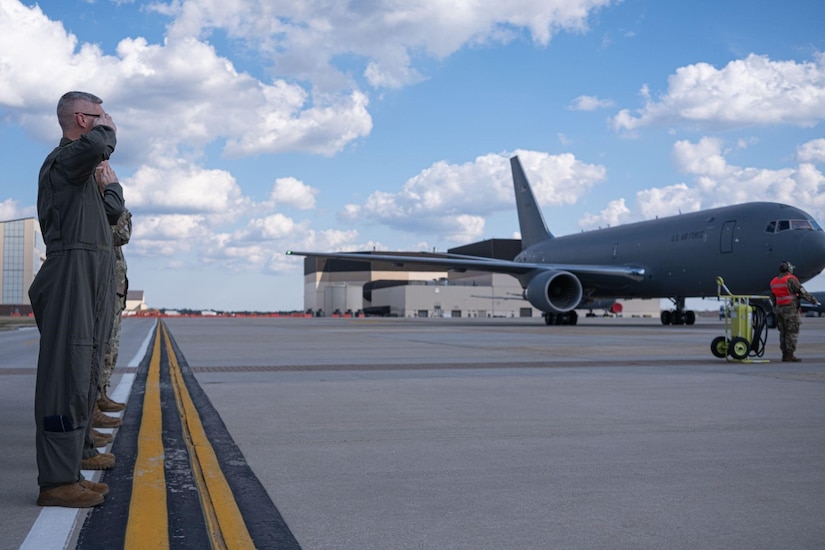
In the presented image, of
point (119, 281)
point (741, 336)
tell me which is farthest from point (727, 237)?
point (119, 281)

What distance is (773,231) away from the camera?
24844 mm

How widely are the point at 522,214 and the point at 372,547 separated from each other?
39772 millimetres

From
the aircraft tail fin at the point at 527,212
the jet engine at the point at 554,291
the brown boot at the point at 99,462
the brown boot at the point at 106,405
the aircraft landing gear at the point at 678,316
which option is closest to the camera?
the brown boot at the point at 99,462

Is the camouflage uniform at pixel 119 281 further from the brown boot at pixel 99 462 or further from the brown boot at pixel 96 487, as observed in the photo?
the brown boot at pixel 96 487

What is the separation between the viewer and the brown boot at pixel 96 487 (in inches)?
145

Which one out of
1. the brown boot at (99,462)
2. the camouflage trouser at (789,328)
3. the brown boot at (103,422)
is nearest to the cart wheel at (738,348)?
the camouflage trouser at (789,328)

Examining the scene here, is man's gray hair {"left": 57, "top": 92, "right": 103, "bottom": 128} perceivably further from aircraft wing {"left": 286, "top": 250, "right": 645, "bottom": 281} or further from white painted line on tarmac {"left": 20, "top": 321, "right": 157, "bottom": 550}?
aircraft wing {"left": 286, "top": 250, "right": 645, "bottom": 281}

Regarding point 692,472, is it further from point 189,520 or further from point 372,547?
point 189,520

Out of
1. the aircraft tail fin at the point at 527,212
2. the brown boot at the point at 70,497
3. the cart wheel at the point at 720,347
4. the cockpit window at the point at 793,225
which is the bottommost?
the brown boot at the point at 70,497

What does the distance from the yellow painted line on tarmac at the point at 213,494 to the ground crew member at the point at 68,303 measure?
19.7 inches

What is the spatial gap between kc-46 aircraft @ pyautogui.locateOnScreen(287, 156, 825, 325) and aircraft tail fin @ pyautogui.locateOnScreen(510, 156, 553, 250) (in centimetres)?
292

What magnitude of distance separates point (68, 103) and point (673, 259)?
88.8 feet

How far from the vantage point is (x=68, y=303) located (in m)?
3.64

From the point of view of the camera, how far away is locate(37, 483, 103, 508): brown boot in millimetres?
3561
